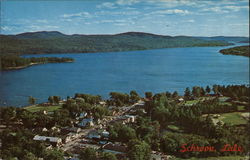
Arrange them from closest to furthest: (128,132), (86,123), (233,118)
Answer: (128,132)
(233,118)
(86,123)

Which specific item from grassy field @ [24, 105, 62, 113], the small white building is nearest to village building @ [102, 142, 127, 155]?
the small white building

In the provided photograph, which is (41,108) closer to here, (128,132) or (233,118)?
(128,132)

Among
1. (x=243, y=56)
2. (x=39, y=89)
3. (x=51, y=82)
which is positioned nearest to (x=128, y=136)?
(x=39, y=89)

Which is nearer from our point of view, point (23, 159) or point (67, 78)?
point (23, 159)

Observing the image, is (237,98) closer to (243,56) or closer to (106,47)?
(243,56)

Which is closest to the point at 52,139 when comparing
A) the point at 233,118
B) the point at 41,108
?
the point at 41,108

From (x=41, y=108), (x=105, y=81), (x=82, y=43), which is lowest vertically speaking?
(x=41, y=108)

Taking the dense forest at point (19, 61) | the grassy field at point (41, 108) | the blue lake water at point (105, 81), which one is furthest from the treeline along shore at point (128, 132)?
the dense forest at point (19, 61)
